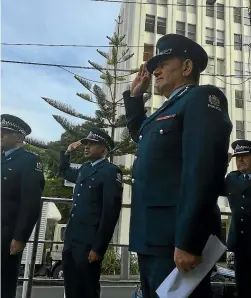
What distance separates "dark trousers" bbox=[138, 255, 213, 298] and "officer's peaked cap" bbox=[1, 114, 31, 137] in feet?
3.22

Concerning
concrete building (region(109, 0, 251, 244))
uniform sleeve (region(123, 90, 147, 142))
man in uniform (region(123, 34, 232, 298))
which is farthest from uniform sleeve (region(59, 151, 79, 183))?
concrete building (region(109, 0, 251, 244))

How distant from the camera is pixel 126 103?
5.63 feet

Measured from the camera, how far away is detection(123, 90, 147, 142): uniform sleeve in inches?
66.3

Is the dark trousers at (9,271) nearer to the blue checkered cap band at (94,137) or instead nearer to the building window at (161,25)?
the blue checkered cap band at (94,137)

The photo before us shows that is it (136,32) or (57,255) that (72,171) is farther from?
(136,32)

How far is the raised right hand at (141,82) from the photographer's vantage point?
159 cm

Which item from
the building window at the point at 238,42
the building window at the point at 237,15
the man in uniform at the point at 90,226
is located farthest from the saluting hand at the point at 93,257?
the building window at the point at 237,15

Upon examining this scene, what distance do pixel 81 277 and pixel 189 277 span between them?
43.8 inches

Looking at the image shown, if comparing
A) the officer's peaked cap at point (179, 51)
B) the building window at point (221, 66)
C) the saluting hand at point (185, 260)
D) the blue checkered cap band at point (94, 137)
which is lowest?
the saluting hand at point (185, 260)

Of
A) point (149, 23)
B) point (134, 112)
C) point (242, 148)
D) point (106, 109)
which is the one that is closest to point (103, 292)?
point (242, 148)

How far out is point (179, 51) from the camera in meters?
1.47

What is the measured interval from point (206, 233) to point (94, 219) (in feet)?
3.78

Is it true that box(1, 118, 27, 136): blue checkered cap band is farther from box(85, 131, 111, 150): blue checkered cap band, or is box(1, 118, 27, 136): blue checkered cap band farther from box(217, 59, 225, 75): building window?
box(217, 59, 225, 75): building window

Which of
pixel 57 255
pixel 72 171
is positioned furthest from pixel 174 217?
pixel 57 255
